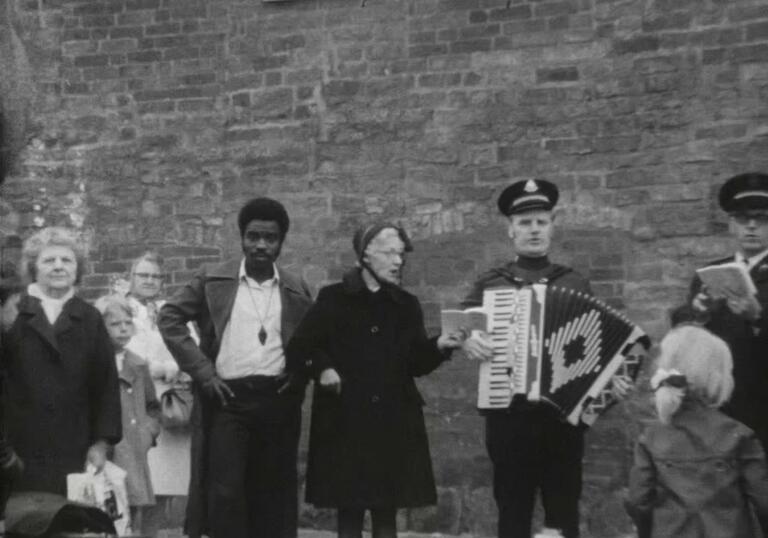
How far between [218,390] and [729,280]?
257 centimetres

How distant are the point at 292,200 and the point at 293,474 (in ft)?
7.84

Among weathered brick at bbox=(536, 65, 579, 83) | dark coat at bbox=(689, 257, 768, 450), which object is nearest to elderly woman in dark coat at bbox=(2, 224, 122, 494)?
dark coat at bbox=(689, 257, 768, 450)

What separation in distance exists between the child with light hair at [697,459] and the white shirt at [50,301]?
2754 millimetres

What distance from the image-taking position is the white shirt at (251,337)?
845 cm

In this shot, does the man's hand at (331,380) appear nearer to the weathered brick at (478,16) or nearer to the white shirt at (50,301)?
the white shirt at (50,301)

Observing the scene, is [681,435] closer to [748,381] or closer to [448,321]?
[748,381]

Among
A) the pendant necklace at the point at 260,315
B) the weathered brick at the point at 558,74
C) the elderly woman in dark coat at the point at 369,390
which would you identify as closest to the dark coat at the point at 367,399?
the elderly woman in dark coat at the point at 369,390

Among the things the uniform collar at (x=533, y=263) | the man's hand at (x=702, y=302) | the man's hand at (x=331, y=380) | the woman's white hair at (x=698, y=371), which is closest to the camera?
the woman's white hair at (x=698, y=371)

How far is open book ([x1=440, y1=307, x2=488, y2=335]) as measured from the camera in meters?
7.72

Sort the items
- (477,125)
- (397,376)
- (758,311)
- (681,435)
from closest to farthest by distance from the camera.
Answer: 1. (681,435)
2. (758,311)
3. (397,376)
4. (477,125)

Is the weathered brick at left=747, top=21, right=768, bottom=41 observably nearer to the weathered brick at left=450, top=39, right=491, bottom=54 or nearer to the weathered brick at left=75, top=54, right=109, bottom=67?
the weathered brick at left=450, top=39, right=491, bottom=54

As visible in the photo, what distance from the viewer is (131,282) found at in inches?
406

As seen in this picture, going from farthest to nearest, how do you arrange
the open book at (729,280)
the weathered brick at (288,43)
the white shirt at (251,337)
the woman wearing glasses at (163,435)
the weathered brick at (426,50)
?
the weathered brick at (288,43), the weathered brick at (426,50), the woman wearing glasses at (163,435), the white shirt at (251,337), the open book at (729,280)

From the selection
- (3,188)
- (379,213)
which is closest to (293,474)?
(379,213)
